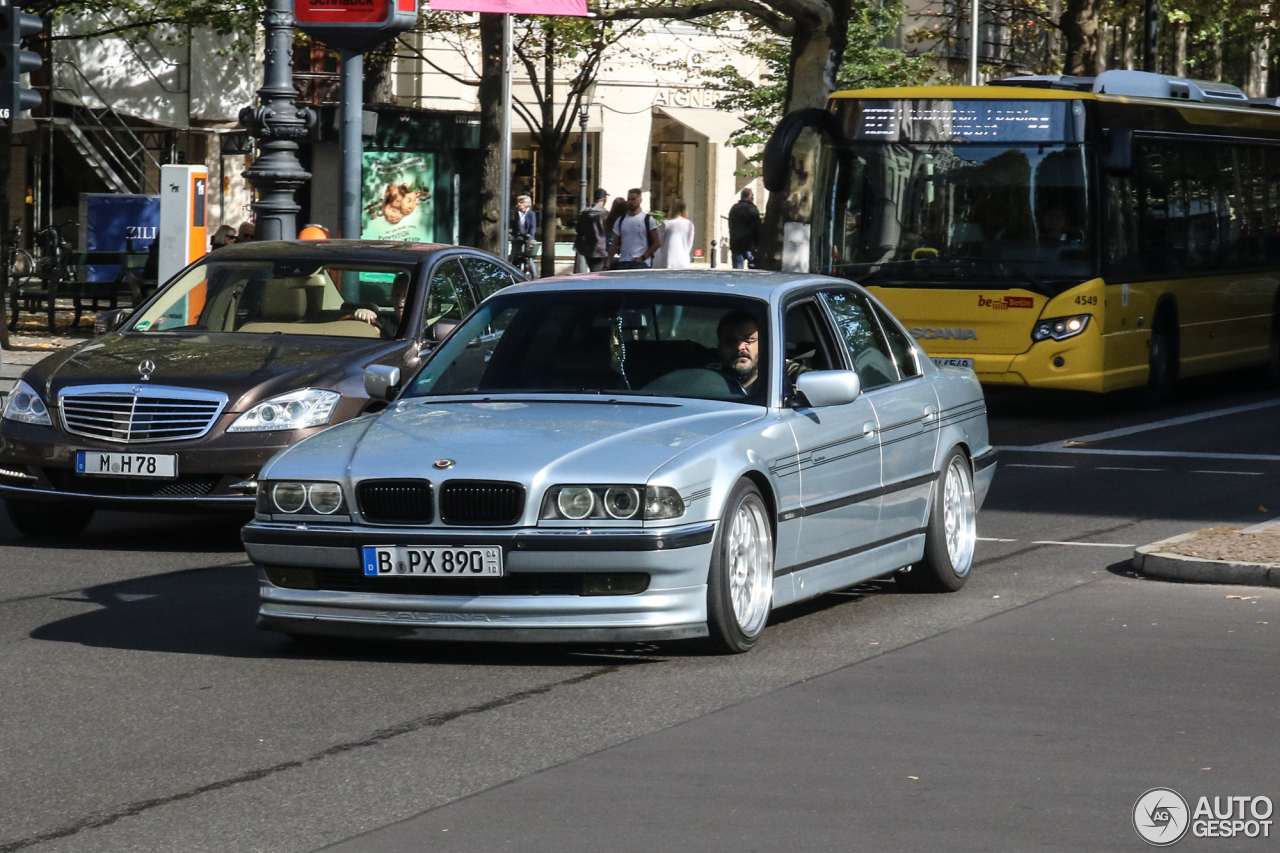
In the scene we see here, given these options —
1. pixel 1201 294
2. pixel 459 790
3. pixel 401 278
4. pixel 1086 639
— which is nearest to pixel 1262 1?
pixel 1201 294

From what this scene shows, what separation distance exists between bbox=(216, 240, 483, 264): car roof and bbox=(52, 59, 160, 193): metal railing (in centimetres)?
2662

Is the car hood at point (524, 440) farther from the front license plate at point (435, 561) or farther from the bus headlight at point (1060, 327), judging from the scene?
the bus headlight at point (1060, 327)

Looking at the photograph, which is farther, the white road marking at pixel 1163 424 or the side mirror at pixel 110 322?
the white road marking at pixel 1163 424

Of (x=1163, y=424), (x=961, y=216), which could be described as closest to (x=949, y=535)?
(x=961, y=216)

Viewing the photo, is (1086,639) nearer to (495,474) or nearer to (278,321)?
(495,474)

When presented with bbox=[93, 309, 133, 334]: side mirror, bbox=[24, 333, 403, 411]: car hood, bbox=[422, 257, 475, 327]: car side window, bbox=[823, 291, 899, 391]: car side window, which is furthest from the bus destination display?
bbox=[823, 291, 899, 391]: car side window

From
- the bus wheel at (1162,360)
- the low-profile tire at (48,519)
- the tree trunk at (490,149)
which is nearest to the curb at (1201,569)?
the low-profile tire at (48,519)

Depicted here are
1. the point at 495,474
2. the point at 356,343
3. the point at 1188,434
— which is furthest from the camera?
the point at 1188,434

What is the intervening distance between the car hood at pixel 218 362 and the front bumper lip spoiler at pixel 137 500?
46 cm

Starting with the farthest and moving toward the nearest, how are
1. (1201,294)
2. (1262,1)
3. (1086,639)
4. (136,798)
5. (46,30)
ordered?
(1262,1) → (46,30) → (1201,294) → (1086,639) → (136,798)

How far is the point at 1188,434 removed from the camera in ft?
58.0

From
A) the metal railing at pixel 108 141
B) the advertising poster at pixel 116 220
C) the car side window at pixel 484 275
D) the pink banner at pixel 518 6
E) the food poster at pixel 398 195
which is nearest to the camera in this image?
the car side window at pixel 484 275

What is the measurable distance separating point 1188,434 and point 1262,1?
24297mm

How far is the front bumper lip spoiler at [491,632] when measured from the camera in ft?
23.6
